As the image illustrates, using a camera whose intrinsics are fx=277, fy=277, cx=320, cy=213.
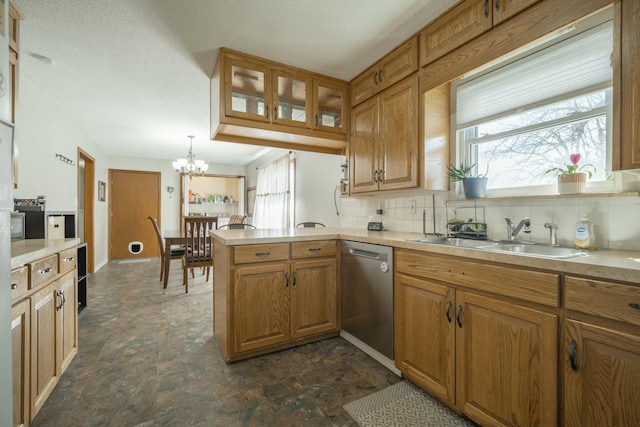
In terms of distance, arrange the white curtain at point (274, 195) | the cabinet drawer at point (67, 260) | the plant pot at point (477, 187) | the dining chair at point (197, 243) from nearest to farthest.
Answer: the cabinet drawer at point (67, 260)
the plant pot at point (477, 187)
the dining chair at point (197, 243)
the white curtain at point (274, 195)

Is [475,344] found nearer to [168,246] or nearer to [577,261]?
[577,261]

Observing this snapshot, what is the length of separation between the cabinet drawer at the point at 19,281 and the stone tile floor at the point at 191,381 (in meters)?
0.73

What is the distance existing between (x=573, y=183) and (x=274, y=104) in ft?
6.77

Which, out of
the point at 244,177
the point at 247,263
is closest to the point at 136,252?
the point at 244,177

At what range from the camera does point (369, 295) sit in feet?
6.57

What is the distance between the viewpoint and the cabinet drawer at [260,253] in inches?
76.0

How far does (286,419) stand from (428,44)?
246 cm

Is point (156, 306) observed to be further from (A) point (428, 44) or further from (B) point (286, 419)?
(A) point (428, 44)

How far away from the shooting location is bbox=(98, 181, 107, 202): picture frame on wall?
5.28 metres

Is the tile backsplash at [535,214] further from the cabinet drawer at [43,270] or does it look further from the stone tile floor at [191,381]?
the cabinet drawer at [43,270]

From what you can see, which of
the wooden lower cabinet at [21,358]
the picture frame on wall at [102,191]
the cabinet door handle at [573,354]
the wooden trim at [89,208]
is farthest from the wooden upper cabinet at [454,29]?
the picture frame on wall at [102,191]

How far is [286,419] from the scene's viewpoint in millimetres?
1443

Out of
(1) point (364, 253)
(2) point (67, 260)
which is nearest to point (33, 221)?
(2) point (67, 260)

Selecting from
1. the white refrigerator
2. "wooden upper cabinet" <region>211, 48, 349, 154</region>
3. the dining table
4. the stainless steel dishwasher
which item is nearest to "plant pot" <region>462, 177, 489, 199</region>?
the stainless steel dishwasher
